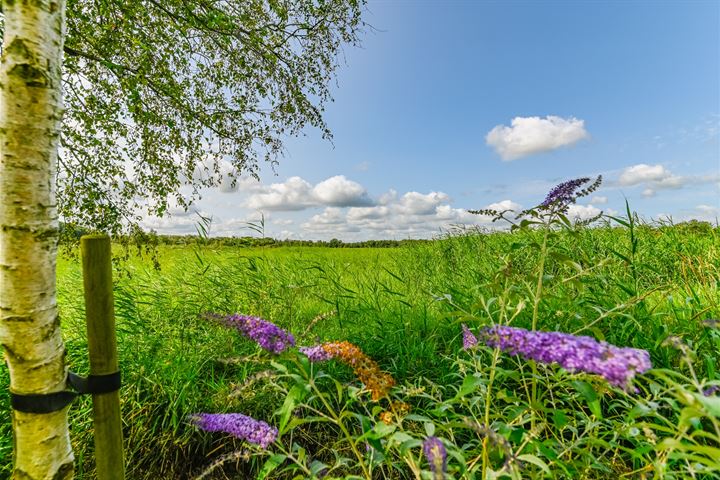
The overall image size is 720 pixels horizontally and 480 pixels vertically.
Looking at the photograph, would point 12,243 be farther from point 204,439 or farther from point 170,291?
point 170,291

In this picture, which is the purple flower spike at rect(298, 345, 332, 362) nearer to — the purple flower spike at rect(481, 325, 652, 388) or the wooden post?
the purple flower spike at rect(481, 325, 652, 388)

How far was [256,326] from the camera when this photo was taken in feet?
5.13

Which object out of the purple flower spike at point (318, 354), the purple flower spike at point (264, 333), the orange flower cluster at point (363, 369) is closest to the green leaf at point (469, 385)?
the orange flower cluster at point (363, 369)

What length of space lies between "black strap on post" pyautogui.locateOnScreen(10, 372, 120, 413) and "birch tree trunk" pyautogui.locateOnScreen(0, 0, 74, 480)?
0.10 ft

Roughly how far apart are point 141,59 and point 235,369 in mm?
4310

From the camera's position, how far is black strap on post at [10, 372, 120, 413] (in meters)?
1.75

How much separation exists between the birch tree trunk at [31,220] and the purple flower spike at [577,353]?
1940 mm

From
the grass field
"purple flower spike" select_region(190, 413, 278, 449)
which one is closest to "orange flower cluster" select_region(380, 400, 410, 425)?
the grass field

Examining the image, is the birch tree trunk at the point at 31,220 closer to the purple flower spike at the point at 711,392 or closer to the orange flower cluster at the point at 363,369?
the orange flower cluster at the point at 363,369

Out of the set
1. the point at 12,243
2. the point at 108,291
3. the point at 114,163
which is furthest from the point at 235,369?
the point at 114,163

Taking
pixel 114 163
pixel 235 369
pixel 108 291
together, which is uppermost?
pixel 114 163

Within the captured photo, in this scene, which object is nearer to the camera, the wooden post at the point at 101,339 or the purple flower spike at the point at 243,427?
the purple flower spike at the point at 243,427

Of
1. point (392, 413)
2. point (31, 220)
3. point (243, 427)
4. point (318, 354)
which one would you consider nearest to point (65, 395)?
point (31, 220)

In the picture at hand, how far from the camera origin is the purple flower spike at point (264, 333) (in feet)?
4.88
